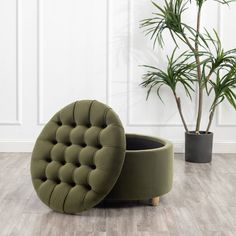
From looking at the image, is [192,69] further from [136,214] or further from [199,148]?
[136,214]

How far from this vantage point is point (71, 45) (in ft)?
15.6

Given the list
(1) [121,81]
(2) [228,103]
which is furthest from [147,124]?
(2) [228,103]

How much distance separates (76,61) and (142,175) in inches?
83.0

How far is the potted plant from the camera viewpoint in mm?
4348

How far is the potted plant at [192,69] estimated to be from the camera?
4.35 m

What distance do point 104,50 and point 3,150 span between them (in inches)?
51.7

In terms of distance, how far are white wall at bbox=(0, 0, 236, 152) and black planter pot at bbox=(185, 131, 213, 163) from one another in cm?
43

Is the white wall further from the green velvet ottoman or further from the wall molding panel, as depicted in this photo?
the green velvet ottoman

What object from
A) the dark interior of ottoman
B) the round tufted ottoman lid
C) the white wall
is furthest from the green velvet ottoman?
the white wall

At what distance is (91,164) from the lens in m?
2.81

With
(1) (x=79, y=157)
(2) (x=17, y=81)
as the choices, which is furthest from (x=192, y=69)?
(1) (x=79, y=157)

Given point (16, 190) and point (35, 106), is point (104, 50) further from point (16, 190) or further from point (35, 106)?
point (16, 190)

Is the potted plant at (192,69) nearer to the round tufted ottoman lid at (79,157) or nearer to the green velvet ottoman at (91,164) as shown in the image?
the green velvet ottoman at (91,164)

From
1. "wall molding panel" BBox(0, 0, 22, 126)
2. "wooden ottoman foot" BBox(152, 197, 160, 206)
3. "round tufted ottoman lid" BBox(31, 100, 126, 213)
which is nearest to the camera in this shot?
"round tufted ottoman lid" BBox(31, 100, 126, 213)
